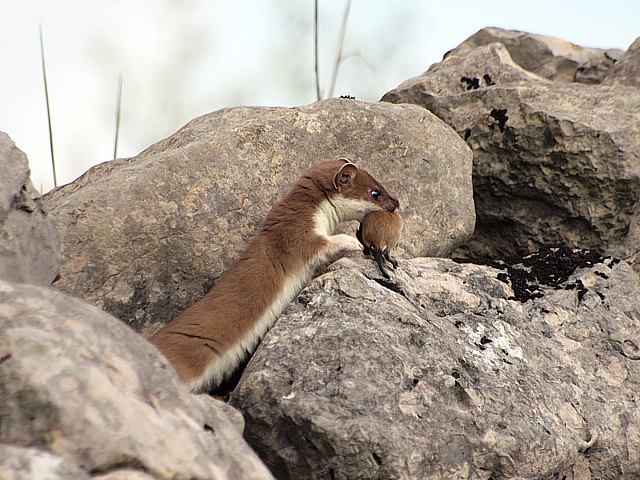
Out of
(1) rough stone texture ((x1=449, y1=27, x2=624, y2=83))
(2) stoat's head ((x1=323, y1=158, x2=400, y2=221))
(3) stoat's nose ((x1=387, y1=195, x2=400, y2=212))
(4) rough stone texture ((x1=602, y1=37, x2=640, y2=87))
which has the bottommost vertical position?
(3) stoat's nose ((x1=387, y1=195, x2=400, y2=212))

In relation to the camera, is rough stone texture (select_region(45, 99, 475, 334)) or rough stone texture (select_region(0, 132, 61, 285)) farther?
rough stone texture (select_region(45, 99, 475, 334))

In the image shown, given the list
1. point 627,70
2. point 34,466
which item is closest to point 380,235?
point 34,466

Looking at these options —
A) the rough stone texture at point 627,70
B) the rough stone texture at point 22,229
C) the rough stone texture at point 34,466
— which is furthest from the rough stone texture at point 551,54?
the rough stone texture at point 34,466

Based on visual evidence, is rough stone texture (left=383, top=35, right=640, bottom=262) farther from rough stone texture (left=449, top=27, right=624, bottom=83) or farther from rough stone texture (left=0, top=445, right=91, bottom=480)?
rough stone texture (left=0, top=445, right=91, bottom=480)

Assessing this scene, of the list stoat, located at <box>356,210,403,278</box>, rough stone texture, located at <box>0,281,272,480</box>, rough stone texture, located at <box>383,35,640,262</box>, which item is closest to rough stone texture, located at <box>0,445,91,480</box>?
rough stone texture, located at <box>0,281,272,480</box>

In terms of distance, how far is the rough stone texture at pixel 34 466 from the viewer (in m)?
2.43

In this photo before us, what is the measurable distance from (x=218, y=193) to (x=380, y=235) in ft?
4.01

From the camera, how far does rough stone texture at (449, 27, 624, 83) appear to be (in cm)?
872

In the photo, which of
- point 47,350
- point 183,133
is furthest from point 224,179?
point 47,350

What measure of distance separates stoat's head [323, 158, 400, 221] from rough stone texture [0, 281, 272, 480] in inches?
109

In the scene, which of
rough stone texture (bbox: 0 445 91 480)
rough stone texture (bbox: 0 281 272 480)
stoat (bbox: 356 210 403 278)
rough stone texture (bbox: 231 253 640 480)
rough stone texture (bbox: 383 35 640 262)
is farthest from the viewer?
rough stone texture (bbox: 383 35 640 262)

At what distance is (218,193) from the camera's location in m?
6.23

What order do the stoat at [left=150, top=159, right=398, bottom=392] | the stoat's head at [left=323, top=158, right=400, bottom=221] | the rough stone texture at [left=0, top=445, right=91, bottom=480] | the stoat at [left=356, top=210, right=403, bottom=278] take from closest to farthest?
the rough stone texture at [left=0, top=445, right=91, bottom=480], the stoat at [left=150, top=159, right=398, bottom=392], the stoat at [left=356, top=210, right=403, bottom=278], the stoat's head at [left=323, top=158, right=400, bottom=221]

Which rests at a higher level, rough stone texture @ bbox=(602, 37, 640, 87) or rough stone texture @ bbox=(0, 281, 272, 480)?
rough stone texture @ bbox=(602, 37, 640, 87)
